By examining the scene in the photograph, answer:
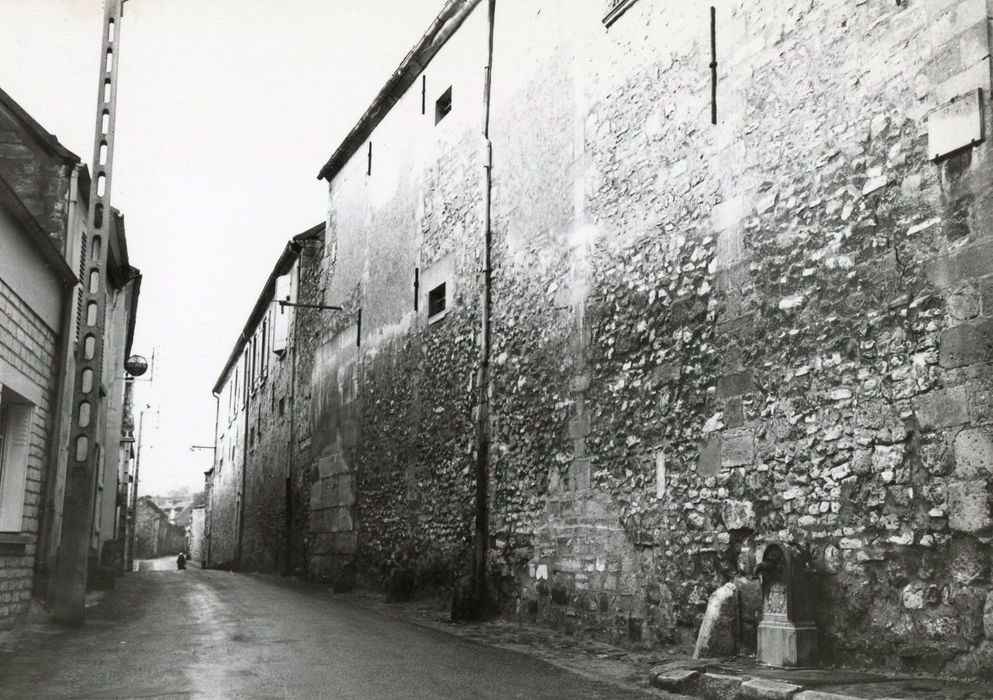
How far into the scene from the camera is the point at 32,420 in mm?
8938

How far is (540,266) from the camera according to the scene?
10.5 m

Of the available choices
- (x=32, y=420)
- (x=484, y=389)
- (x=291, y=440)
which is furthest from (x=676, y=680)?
(x=291, y=440)

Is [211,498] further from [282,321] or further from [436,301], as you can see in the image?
[436,301]

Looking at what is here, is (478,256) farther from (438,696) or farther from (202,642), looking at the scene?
(438,696)

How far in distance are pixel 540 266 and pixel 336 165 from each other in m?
9.76

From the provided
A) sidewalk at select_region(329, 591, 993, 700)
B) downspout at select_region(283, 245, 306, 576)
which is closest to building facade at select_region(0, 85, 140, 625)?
sidewalk at select_region(329, 591, 993, 700)

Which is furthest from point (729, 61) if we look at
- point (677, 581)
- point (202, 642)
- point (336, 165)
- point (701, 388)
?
point (336, 165)

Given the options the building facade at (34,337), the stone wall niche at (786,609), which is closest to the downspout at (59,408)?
the building facade at (34,337)

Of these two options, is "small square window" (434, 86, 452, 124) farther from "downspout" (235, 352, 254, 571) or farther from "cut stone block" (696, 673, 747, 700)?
"downspout" (235, 352, 254, 571)

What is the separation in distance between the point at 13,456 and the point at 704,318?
6360 mm

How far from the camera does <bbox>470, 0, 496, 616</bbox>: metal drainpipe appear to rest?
10.8m

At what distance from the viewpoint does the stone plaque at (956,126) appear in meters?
5.58

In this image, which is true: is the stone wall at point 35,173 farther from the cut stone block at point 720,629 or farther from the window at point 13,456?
the cut stone block at point 720,629

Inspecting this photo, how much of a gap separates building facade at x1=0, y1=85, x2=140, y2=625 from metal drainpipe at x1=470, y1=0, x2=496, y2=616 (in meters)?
4.27
